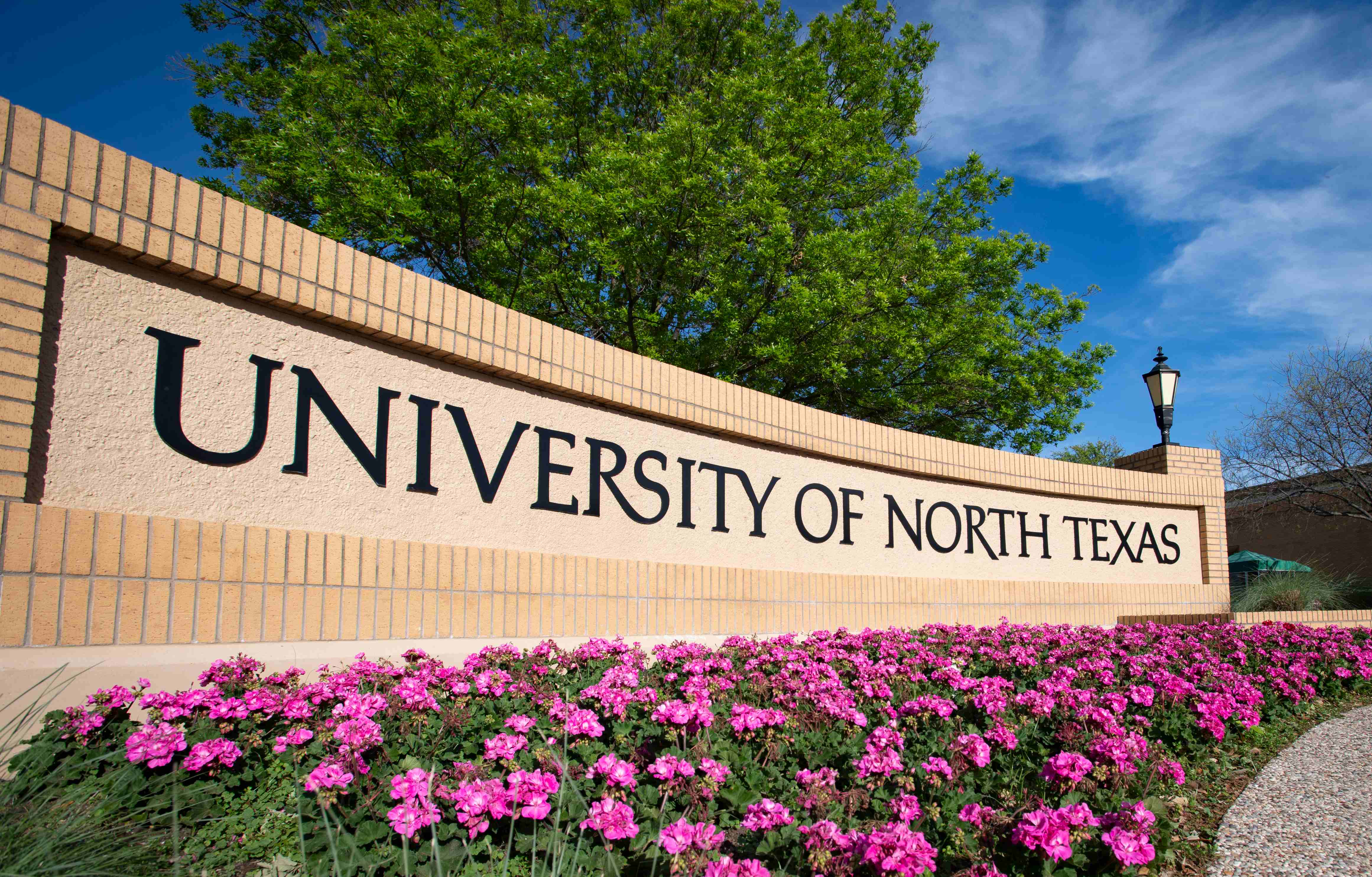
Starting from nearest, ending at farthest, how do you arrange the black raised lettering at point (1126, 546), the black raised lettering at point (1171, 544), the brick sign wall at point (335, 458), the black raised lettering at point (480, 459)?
the brick sign wall at point (335, 458) < the black raised lettering at point (480, 459) < the black raised lettering at point (1126, 546) < the black raised lettering at point (1171, 544)

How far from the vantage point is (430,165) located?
12.1 m

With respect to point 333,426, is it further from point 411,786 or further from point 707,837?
point 707,837

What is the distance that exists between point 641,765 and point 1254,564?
3275 centimetres

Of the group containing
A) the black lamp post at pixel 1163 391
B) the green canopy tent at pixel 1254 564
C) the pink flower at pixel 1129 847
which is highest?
the black lamp post at pixel 1163 391

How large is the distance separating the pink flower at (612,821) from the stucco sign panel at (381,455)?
2.75 metres

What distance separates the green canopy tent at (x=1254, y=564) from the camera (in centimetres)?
2469

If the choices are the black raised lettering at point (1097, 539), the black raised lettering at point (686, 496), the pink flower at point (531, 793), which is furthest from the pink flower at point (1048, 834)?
the black raised lettering at point (1097, 539)

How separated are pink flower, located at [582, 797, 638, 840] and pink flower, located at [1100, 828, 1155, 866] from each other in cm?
142

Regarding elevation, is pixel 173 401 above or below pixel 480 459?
above

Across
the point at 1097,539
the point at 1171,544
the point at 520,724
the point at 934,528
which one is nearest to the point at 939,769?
the point at 520,724

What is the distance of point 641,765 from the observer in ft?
10.5

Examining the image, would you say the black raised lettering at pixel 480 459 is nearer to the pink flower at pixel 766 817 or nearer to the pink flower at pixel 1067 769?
the pink flower at pixel 766 817

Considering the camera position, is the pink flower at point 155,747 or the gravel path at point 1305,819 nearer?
the pink flower at point 155,747

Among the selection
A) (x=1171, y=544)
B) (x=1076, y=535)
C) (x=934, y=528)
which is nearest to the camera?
(x=934, y=528)
